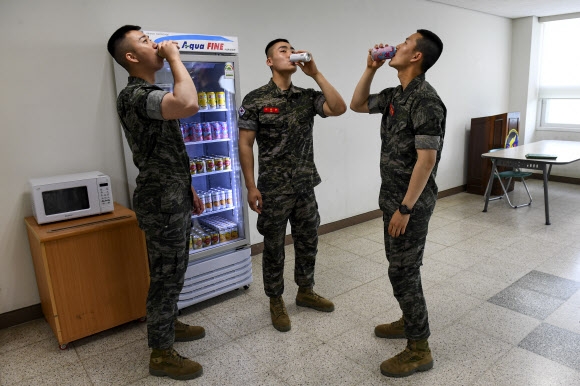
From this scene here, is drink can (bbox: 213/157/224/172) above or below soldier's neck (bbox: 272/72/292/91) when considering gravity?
below

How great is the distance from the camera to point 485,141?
6.36 m

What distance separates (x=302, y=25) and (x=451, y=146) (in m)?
3.46

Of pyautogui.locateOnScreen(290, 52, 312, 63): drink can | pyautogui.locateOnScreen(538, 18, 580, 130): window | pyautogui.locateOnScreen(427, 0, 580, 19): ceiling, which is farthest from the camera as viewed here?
pyautogui.locateOnScreen(538, 18, 580, 130): window

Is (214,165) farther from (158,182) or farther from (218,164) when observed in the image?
(158,182)

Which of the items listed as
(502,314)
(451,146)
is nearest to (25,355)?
(502,314)

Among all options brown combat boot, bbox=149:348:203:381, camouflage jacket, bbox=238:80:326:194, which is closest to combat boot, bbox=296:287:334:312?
camouflage jacket, bbox=238:80:326:194

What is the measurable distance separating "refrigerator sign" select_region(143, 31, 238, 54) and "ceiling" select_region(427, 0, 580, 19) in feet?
13.1

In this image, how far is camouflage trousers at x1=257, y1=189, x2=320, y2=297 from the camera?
2.77 meters

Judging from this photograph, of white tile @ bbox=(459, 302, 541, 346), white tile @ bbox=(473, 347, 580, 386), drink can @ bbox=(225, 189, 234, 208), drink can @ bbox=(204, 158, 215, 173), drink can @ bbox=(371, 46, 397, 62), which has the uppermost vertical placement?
drink can @ bbox=(371, 46, 397, 62)

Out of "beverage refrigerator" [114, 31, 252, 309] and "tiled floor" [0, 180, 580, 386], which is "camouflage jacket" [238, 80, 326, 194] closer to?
"beverage refrigerator" [114, 31, 252, 309]

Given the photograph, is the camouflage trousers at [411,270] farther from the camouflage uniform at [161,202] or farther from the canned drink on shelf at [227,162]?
the canned drink on shelf at [227,162]

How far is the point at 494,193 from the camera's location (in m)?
6.36

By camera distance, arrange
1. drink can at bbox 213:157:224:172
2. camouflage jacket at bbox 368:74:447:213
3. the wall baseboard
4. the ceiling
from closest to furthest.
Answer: camouflage jacket at bbox 368:74:447:213 < the wall baseboard < drink can at bbox 213:157:224:172 < the ceiling

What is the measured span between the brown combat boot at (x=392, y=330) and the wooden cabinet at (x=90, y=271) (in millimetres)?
1692
